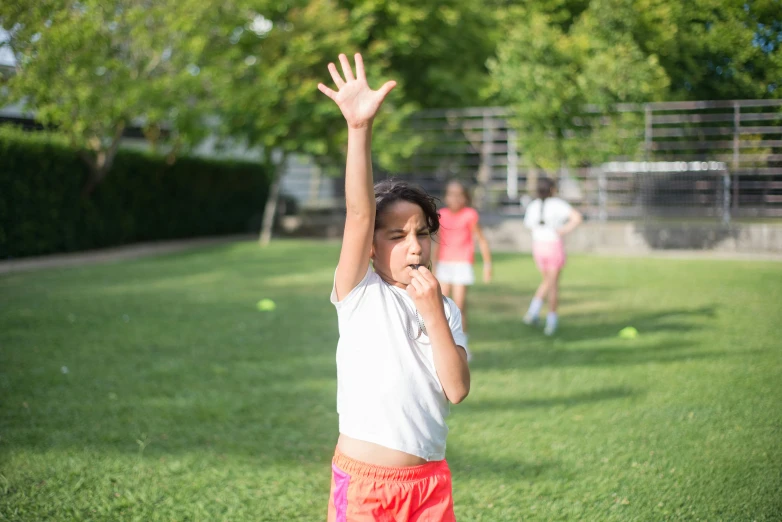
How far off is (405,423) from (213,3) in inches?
671

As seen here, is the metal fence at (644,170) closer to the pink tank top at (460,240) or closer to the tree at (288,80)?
the tree at (288,80)

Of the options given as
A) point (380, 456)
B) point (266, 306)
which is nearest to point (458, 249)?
point (266, 306)

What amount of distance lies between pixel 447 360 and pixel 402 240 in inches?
15.5

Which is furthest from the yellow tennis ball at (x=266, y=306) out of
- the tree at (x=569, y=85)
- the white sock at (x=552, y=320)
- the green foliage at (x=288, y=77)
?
the tree at (x=569, y=85)

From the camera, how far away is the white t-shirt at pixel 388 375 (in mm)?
2182

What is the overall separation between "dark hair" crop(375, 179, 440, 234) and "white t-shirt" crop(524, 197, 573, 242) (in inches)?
257

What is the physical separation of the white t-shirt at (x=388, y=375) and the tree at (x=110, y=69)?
11.0m

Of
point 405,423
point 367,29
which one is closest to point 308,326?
point 405,423

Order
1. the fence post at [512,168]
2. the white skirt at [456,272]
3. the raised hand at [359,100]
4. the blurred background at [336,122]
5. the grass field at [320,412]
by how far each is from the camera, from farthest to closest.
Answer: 1. the fence post at [512,168]
2. the blurred background at [336,122]
3. the white skirt at [456,272]
4. the grass field at [320,412]
5. the raised hand at [359,100]

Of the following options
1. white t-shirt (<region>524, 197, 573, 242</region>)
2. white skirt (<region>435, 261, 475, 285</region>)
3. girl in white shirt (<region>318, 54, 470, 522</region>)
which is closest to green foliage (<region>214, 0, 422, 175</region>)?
white t-shirt (<region>524, 197, 573, 242</region>)

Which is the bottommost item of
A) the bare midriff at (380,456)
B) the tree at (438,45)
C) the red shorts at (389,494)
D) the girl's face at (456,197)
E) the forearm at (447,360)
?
the red shorts at (389,494)

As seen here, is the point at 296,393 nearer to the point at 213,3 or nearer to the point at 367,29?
the point at 213,3

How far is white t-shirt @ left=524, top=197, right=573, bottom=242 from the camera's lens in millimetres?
8656

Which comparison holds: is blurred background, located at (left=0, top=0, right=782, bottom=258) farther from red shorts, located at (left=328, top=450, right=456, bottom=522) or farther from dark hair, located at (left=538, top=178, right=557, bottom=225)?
red shorts, located at (left=328, top=450, right=456, bottom=522)
